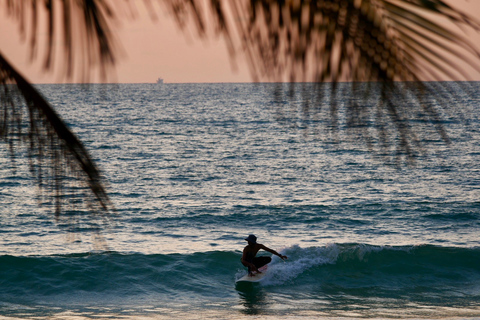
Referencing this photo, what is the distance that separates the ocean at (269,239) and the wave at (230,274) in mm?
66

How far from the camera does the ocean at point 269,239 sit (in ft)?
45.5

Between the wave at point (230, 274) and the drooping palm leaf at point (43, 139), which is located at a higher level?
the drooping palm leaf at point (43, 139)

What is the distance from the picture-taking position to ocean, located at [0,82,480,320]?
13.9 metres

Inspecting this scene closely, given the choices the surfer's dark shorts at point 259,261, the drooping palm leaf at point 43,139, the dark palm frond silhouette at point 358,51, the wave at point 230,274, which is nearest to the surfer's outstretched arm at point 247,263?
the surfer's dark shorts at point 259,261

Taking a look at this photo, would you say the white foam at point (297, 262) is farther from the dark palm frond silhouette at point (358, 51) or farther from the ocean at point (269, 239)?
the dark palm frond silhouette at point (358, 51)

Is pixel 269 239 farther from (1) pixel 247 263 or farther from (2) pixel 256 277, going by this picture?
(1) pixel 247 263

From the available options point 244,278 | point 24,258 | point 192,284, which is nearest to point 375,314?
point 244,278

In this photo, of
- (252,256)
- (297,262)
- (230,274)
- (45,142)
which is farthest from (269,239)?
(45,142)

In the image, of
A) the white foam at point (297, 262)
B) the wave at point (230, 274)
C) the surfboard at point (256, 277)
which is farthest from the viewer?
the white foam at point (297, 262)

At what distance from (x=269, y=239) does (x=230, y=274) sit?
15.9ft

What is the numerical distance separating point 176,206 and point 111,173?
11.4 m

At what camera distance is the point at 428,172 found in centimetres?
3888

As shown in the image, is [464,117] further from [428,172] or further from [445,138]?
[428,172]

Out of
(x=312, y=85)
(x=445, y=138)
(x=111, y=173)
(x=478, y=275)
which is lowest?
(x=478, y=275)
